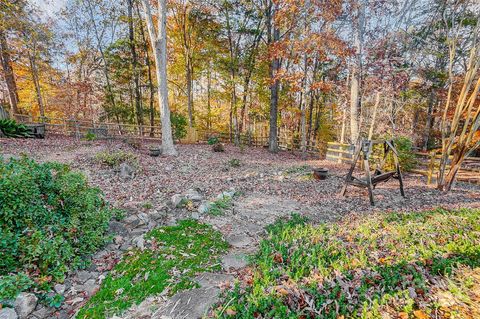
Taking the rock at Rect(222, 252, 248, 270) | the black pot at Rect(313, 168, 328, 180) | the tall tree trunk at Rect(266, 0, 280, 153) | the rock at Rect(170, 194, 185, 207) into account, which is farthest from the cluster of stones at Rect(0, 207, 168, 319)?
the tall tree trunk at Rect(266, 0, 280, 153)

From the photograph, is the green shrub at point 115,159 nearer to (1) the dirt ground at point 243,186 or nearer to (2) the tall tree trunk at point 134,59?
(1) the dirt ground at point 243,186

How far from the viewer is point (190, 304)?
2203 mm

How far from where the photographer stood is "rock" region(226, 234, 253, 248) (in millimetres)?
3414

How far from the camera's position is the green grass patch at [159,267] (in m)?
2.28

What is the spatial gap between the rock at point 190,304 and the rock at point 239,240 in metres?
1.05

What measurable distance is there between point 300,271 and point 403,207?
13.4 ft

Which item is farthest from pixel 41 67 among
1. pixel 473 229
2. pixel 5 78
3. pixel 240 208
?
pixel 473 229

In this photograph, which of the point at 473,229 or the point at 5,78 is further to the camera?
the point at 5,78

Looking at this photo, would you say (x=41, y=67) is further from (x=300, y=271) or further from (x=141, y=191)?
(x=300, y=271)

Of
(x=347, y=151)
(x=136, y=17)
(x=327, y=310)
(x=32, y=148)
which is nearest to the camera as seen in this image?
(x=327, y=310)

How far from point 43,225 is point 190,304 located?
85.0 inches

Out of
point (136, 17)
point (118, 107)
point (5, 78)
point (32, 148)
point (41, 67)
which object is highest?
point (136, 17)

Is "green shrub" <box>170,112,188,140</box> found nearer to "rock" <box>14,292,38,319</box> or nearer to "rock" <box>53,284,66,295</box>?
"rock" <box>53,284,66,295</box>

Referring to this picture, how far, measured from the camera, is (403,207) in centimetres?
520
